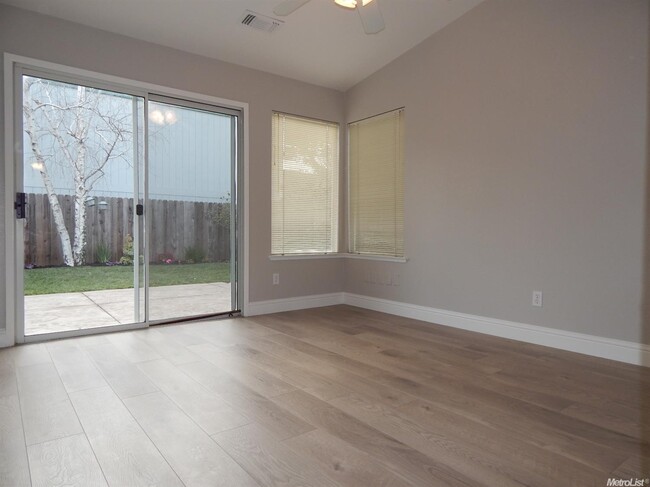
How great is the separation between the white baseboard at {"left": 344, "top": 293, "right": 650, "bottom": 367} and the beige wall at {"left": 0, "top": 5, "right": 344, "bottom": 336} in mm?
1032

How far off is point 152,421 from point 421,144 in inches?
130

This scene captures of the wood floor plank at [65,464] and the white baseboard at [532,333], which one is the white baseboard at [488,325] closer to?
the white baseboard at [532,333]

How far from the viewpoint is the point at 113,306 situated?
393 cm

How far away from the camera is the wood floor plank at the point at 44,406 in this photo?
1789 mm

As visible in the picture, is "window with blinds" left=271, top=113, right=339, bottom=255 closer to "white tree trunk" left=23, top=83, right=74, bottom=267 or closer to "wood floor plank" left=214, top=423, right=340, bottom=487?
"white tree trunk" left=23, top=83, right=74, bottom=267

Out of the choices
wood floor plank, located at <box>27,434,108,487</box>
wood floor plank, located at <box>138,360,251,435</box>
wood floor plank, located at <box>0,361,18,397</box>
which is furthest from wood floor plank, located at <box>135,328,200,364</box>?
wood floor plank, located at <box>27,434,108,487</box>

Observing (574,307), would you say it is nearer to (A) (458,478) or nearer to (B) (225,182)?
(A) (458,478)

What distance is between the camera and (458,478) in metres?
1.48

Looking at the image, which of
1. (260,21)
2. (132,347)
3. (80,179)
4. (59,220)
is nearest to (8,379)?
(132,347)

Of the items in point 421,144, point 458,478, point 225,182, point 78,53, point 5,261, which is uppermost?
point 78,53

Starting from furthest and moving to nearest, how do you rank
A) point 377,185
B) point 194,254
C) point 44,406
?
Result: 1. point 377,185
2. point 194,254
3. point 44,406

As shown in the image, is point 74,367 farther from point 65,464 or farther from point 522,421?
point 522,421

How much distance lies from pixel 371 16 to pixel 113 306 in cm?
332

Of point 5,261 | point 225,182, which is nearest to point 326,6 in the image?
point 225,182
